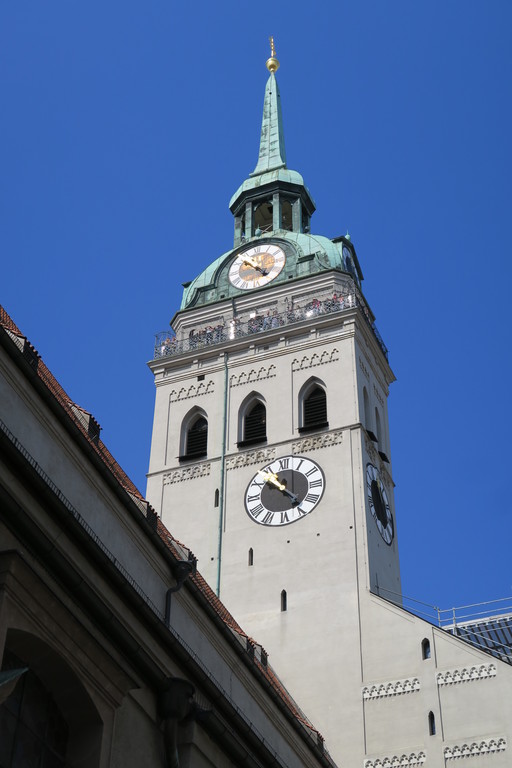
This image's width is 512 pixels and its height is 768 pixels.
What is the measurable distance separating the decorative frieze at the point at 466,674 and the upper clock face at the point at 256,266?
1849cm

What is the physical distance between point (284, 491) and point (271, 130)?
85.5ft

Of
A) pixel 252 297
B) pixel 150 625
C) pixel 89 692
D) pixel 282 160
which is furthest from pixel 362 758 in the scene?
pixel 282 160

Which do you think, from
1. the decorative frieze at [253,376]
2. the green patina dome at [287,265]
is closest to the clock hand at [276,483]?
the decorative frieze at [253,376]

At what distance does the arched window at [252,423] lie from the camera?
3966 cm

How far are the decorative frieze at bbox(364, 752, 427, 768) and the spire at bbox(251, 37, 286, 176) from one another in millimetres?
30054

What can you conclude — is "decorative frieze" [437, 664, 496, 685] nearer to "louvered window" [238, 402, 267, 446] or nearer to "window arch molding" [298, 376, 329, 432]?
"window arch molding" [298, 376, 329, 432]

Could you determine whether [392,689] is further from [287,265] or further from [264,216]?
[264,216]

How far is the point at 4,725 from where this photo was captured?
16.1 metres

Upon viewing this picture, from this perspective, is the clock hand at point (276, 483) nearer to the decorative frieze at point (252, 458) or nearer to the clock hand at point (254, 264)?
the decorative frieze at point (252, 458)

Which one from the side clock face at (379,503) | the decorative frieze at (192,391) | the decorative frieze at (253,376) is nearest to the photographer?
the side clock face at (379,503)

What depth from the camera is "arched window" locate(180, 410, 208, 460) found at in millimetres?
40434

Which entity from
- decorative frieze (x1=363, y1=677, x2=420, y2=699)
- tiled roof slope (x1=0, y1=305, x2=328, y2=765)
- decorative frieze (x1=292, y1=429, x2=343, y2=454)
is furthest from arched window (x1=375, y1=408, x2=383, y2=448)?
tiled roof slope (x1=0, y1=305, x2=328, y2=765)

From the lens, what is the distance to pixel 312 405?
131 ft

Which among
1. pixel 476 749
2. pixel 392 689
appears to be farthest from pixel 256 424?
pixel 476 749
